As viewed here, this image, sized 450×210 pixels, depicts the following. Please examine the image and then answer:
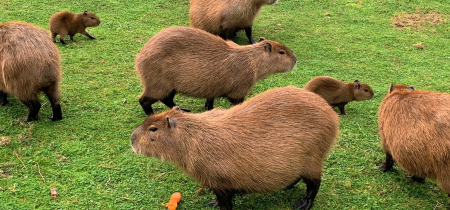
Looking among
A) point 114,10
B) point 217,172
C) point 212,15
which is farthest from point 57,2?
point 217,172

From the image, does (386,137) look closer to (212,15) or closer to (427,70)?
(427,70)

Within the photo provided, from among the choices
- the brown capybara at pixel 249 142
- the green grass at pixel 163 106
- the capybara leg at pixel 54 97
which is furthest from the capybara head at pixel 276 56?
the capybara leg at pixel 54 97

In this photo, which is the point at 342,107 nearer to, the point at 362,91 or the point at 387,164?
the point at 362,91

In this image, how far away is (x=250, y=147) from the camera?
3.02 meters

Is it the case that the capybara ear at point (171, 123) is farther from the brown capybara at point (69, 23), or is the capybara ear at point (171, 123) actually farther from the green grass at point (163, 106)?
the brown capybara at point (69, 23)

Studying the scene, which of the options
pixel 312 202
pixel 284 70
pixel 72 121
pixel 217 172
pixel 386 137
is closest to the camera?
pixel 217 172

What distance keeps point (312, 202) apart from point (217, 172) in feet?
2.84

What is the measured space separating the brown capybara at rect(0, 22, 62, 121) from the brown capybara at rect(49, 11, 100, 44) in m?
1.61

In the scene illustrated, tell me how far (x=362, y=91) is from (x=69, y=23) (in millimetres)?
3853

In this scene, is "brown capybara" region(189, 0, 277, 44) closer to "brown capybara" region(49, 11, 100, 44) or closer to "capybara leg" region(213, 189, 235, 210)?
"brown capybara" region(49, 11, 100, 44)

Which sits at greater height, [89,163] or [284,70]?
[284,70]

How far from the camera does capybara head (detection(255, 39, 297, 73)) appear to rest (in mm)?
4539

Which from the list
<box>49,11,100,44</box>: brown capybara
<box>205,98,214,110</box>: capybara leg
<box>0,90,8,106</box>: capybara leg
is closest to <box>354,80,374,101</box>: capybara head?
<box>205,98,214,110</box>: capybara leg

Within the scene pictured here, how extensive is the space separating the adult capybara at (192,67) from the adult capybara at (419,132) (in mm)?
1393
